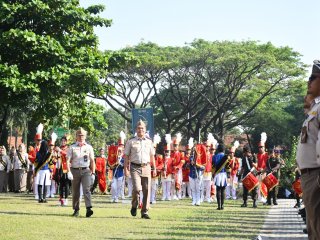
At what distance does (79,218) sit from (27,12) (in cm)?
1177

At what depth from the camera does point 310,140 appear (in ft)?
20.0

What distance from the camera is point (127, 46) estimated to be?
60906mm

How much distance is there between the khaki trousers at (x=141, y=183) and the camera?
51.6 feet

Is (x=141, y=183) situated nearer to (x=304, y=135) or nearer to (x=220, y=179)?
(x=220, y=179)

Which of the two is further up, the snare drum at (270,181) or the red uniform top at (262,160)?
the red uniform top at (262,160)

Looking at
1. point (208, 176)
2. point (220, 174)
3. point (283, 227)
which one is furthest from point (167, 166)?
point (283, 227)

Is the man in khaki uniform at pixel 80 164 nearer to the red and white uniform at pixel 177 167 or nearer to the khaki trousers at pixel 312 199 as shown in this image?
the khaki trousers at pixel 312 199

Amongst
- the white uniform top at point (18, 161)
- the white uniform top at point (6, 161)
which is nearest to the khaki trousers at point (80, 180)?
the white uniform top at point (6, 161)

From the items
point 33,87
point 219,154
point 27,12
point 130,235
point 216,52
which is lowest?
point 130,235

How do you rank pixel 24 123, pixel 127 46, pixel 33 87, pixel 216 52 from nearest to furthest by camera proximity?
pixel 33 87
pixel 24 123
pixel 216 52
pixel 127 46

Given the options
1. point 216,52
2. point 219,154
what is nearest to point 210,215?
point 219,154

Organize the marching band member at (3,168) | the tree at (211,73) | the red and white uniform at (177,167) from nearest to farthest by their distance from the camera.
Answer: the red and white uniform at (177,167)
the marching band member at (3,168)
the tree at (211,73)

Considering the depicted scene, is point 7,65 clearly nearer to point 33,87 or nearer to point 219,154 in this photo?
point 33,87

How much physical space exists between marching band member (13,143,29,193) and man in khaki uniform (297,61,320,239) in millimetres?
25594
